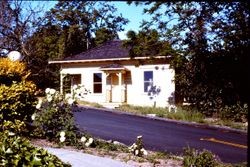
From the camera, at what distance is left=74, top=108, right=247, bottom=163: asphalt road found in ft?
42.5

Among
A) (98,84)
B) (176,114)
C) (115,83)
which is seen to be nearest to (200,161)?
(176,114)

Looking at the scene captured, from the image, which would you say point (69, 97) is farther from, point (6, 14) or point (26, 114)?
point (6, 14)

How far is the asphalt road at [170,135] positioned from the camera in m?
13.0

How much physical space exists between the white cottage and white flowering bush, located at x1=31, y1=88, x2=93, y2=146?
1558 centimetres

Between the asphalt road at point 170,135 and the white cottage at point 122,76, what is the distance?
7.58 meters

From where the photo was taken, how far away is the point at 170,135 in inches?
621

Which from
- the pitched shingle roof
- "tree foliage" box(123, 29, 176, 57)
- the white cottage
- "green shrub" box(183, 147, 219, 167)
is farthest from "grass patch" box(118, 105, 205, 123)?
"green shrub" box(183, 147, 219, 167)

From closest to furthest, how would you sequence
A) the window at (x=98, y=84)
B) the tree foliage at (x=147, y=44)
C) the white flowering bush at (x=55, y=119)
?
the white flowering bush at (x=55, y=119), the tree foliage at (x=147, y=44), the window at (x=98, y=84)

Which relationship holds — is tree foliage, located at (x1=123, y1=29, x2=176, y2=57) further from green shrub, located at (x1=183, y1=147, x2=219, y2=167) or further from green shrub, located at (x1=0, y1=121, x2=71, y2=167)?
green shrub, located at (x1=0, y1=121, x2=71, y2=167)

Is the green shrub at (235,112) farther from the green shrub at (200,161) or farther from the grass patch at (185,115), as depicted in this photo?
the green shrub at (200,161)

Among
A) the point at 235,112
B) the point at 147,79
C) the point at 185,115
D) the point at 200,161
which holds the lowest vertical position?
the point at 200,161

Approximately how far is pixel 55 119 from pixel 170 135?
→ 5895 millimetres

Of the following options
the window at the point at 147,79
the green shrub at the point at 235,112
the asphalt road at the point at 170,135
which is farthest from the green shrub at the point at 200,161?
the window at the point at 147,79

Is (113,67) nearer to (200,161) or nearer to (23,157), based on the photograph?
(200,161)
